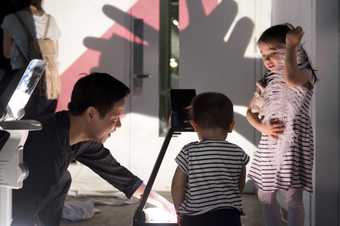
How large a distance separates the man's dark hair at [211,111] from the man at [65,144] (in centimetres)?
29

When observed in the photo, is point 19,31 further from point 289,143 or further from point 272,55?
point 289,143

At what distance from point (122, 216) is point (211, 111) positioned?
189 centimetres

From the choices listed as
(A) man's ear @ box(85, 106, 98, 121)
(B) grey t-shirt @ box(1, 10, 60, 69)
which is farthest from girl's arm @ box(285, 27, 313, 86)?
(B) grey t-shirt @ box(1, 10, 60, 69)

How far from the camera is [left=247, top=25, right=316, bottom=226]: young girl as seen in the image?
7.11ft

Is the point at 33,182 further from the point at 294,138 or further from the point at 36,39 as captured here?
the point at 36,39

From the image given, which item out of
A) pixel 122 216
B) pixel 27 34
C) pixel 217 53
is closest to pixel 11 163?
pixel 122 216

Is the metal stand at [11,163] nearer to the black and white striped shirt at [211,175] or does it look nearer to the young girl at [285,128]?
the black and white striped shirt at [211,175]

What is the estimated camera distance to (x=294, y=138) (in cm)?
218

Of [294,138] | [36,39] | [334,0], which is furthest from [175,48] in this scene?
[294,138]

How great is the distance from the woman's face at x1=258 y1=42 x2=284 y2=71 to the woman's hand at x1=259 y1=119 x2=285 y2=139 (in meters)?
0.23

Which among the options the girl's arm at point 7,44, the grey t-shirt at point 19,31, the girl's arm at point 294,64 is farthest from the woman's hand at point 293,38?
the girl's arm at point 7,44

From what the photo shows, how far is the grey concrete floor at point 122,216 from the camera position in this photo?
3348 mm

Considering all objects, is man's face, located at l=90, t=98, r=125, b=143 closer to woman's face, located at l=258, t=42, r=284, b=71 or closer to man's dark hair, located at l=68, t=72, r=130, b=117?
man's dark hair, located at l=68, t=72, r=130, b=117

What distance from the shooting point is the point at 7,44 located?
368 cm
